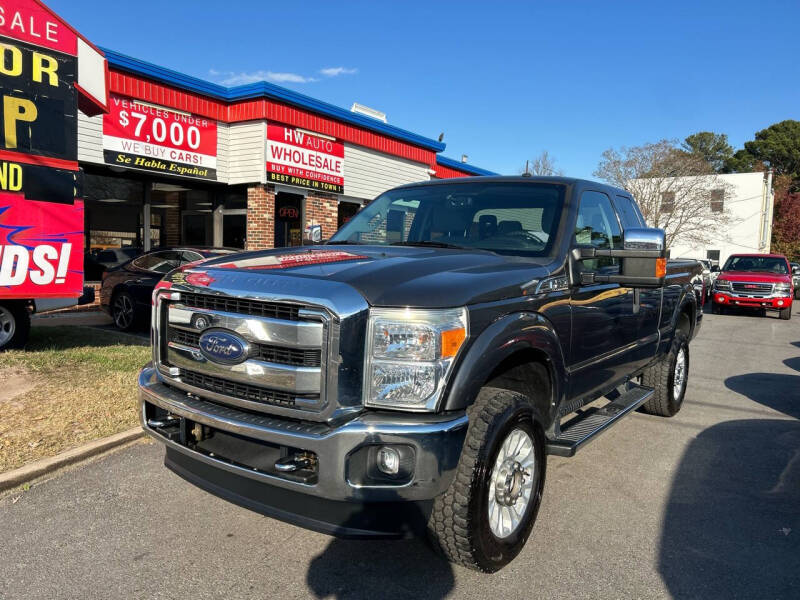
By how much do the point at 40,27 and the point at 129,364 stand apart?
3.79 meters

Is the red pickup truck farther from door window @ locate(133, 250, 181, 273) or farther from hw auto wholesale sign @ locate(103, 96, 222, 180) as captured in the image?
door window @ locate(133, 250, 181, 273)

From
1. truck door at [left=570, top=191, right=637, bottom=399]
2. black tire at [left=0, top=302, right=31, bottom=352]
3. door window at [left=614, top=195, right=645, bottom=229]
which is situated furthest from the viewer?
black tire at [left=0, top=302, right=31, bottom=352]

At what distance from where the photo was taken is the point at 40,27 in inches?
257

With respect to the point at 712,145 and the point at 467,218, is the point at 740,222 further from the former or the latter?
the point at 467,218

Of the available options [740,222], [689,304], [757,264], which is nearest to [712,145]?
[740,222]

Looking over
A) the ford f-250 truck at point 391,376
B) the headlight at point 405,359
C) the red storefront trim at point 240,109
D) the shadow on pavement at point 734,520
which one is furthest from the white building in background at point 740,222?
the headlight at point 405,359

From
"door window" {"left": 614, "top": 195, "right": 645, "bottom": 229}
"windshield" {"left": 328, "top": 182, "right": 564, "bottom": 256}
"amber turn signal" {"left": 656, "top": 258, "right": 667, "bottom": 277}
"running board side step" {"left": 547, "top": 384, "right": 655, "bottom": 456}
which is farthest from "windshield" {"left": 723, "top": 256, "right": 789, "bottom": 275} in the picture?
"amber turn signal" {"left": 656, "top": 258, "right": 667, "bottom": 277}

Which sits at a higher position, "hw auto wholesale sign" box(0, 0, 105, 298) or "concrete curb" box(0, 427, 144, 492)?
"hw auto wholesale sign" box(0, 0, 105, 298)

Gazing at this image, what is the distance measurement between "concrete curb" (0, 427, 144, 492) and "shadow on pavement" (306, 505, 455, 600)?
216 cm

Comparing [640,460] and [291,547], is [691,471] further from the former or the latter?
[291,547]

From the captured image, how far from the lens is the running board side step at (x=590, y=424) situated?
3315mm

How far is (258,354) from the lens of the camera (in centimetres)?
268

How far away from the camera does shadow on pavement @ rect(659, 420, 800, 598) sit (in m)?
2.91

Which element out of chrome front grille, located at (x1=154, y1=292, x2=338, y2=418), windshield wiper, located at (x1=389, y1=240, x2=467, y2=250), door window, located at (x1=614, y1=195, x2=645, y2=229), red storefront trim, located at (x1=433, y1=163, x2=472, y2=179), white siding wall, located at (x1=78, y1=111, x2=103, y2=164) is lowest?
chrome front grille, located at (x1=154, y1=292, x2=338, y2=418)
